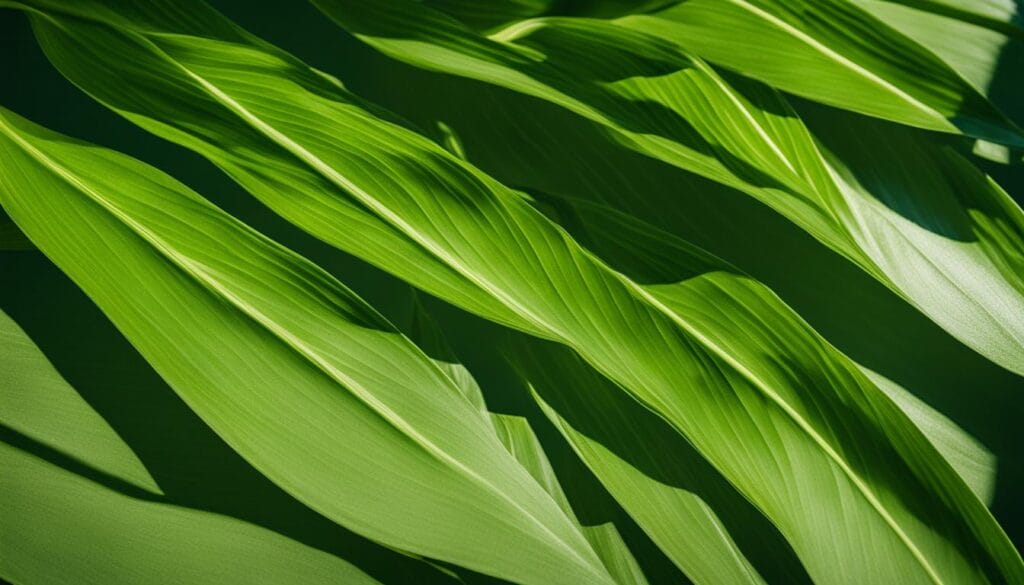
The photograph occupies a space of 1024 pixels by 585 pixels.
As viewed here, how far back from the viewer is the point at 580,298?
41cm

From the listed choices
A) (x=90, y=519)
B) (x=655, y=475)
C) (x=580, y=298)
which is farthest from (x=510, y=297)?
(x=90, y=519)

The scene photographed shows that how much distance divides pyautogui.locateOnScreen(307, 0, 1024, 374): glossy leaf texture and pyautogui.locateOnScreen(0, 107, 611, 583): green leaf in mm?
140

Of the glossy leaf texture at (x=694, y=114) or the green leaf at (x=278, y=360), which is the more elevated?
the glossy leaf texture at (x=694, y=114)

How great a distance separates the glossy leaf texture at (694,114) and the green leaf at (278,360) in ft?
0.46

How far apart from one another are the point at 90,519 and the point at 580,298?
0.92 feet

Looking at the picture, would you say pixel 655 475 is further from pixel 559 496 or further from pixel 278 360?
pixel 278 360

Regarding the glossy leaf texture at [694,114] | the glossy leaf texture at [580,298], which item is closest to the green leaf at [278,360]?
the glossy leaf texture at [580,298]

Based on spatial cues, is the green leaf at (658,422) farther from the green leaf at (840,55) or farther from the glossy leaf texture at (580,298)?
the green leaf at (840,55)

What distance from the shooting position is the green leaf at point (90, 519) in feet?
1.29

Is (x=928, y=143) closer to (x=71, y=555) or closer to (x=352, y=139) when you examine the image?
(x=352, y=139)

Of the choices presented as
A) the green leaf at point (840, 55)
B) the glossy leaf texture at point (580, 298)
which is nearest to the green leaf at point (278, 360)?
the glossy leaf texture at point (580, 298)

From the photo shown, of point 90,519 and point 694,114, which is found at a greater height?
point 694,114

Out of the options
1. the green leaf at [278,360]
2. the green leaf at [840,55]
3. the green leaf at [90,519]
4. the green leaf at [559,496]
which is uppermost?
the green leaf at [840,55]

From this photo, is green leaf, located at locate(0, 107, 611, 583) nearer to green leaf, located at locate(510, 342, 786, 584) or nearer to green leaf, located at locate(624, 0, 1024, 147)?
green leaf, located at locate(510, 342, 786, 584)
